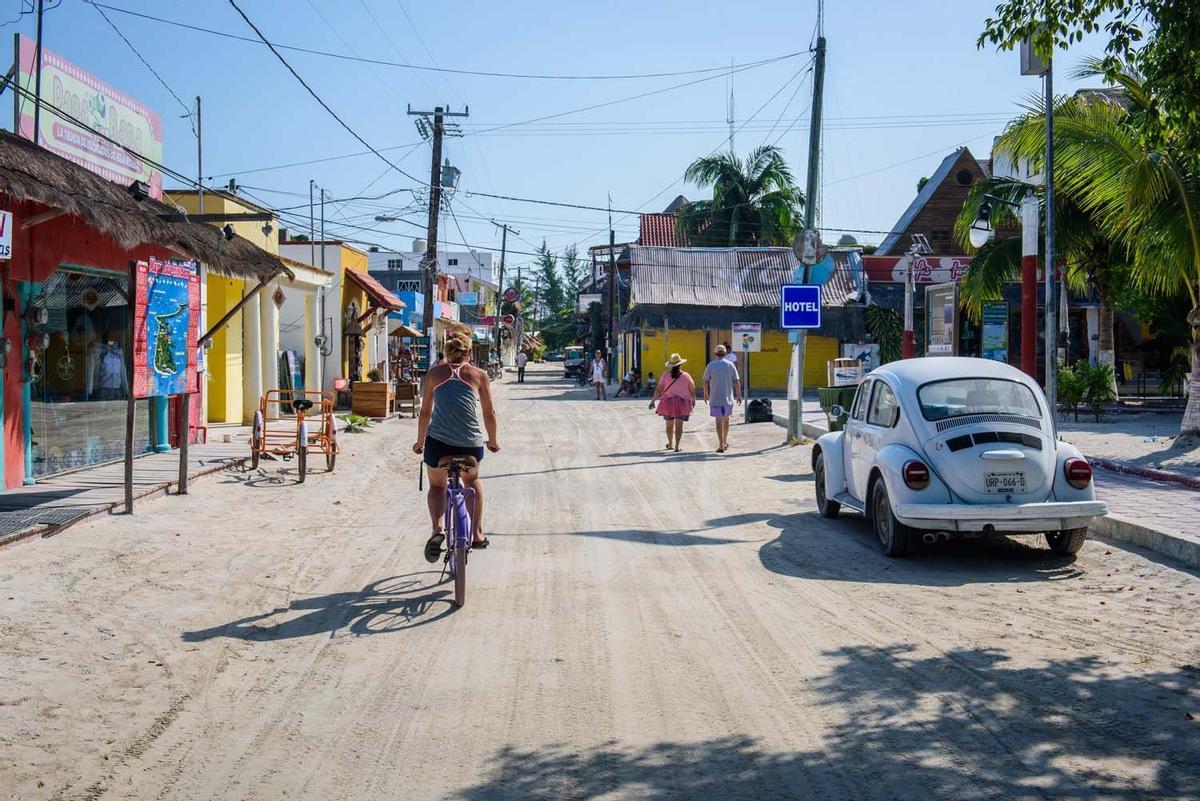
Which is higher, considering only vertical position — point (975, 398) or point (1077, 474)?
point (975, 398)

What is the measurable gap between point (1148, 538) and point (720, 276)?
113ft

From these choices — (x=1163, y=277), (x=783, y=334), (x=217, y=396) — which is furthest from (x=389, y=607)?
(x=783, y=334)

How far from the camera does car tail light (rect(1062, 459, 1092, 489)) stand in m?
9.09

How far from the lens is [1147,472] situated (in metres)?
14.6

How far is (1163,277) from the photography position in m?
17.4

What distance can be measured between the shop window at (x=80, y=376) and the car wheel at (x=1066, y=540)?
32.4ft

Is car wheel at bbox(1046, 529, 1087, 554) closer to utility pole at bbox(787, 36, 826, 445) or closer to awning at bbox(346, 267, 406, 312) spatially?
utility pole at bbox(787, 36, 826, 445)

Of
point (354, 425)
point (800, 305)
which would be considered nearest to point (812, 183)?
point (800, 305)

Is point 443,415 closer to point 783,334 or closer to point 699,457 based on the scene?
point 699,457

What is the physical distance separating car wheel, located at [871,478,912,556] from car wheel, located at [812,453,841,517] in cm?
156

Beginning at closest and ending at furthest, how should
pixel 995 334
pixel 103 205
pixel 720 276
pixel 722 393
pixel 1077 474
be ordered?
1. pixel 1077 474
2. pixel 103 205
3. pixel 722 393
4. pixel 995 334
5. pixel 720 276

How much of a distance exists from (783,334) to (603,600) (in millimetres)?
37860

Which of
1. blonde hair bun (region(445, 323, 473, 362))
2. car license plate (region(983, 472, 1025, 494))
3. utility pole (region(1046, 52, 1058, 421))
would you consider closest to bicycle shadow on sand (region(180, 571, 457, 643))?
blonde hair bun (region(445, 323, 473, 362))

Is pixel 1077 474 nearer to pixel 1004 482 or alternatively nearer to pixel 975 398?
pixel 1004 482
